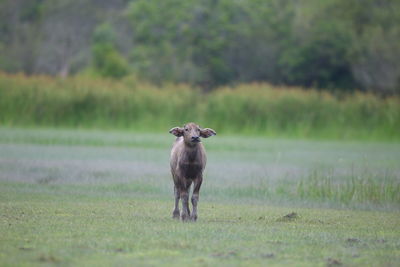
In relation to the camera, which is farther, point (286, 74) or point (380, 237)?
point (286, 74)

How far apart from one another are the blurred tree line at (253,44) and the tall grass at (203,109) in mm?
14921

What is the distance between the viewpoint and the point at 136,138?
90.7ft

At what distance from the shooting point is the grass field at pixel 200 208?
8.45 metres

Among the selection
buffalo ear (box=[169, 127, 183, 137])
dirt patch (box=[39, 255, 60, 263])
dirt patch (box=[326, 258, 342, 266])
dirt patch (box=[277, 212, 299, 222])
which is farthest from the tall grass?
Result: dirt patch (box=[39, 255, 60, 263])

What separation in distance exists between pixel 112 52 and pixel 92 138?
80.5 ft

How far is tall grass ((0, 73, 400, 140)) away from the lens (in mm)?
31844

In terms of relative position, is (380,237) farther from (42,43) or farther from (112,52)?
(42,43)

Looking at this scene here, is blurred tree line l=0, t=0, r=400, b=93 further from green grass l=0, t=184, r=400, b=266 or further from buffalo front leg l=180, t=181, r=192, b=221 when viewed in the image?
buffalo front leg l=180, t=181, r=192, b=221

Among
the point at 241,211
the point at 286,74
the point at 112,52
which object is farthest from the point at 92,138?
the point at 286,74

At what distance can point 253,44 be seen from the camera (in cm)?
5578

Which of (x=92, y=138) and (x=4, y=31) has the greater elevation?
(x=4, y=31)

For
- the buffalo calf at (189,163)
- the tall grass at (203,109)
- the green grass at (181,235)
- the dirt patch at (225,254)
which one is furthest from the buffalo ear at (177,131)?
the tall grass at (203,109)

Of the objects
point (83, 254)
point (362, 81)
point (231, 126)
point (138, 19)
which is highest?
point (138, 19)

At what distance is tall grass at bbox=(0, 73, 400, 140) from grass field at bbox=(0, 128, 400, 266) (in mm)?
6358
